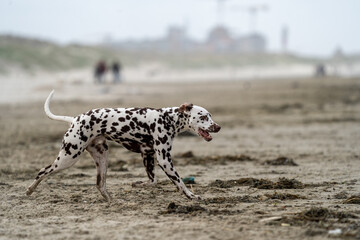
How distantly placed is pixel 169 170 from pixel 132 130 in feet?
2.49

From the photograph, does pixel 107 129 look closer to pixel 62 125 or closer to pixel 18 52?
pixel 62 125

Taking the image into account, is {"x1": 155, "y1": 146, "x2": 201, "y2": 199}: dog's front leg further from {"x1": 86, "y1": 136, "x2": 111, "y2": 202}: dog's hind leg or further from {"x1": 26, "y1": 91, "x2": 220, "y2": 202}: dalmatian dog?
{"x1": 86, "y1": 136, "x2": 111, "y2": 202}: dog's hind leg

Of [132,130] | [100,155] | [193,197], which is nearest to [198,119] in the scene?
[132,130]

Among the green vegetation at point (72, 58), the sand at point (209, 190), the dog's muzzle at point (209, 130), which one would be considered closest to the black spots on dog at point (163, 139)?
the dog's muzzle at point (209, 130)

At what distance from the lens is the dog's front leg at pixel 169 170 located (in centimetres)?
800

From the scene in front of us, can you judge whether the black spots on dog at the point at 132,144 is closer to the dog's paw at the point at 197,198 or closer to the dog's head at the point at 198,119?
the dog's head at the point at 198,119

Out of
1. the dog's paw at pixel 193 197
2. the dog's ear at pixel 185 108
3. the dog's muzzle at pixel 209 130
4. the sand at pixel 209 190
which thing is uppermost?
the dog's ear at pixel 185 108

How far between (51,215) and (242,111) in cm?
1687

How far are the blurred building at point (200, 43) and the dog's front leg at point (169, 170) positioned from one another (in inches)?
6132

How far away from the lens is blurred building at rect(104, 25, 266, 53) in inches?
6654

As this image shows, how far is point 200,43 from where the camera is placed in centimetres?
17862

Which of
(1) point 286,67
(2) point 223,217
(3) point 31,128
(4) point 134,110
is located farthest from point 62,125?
(1) point 286,67

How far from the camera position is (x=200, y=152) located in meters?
13.2

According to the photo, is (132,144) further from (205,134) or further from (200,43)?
(200,43)
